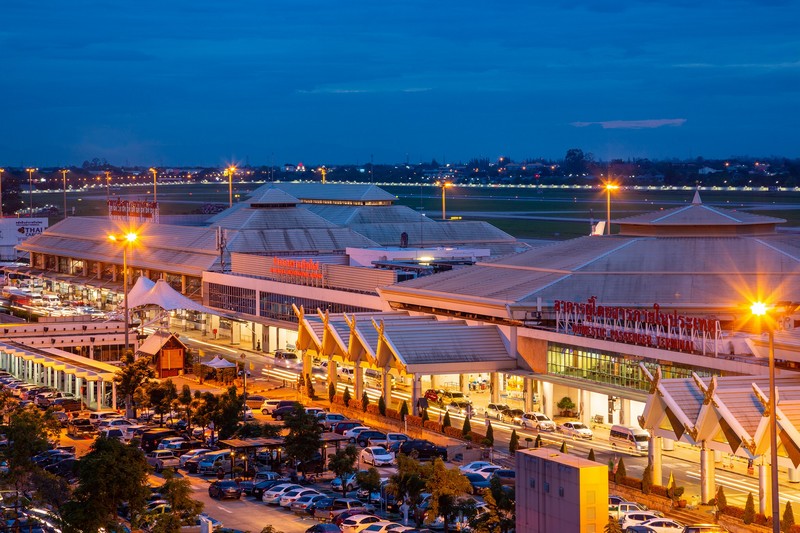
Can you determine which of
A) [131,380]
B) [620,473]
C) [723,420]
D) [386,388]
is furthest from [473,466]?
[131,380]

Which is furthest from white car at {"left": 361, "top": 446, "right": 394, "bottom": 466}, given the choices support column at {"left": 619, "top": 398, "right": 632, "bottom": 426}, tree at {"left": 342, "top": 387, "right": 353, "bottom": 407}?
tree at {"left": 342, "top": 387, "right": 353, "bottom": 407}

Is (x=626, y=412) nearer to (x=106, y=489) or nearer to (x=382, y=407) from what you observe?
(x=382, y=407)

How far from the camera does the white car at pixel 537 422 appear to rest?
246ft

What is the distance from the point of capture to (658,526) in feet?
Result: 170

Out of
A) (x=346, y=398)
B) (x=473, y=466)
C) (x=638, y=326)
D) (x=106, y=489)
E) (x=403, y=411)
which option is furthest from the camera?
(x=346, y=398)

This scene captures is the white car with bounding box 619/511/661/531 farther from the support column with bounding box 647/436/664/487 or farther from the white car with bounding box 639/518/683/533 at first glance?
the support column with bounding box 647/436/664/487

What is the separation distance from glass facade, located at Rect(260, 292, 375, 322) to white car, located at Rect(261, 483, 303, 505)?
4610 centimetres

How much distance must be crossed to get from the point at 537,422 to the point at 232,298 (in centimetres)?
5620

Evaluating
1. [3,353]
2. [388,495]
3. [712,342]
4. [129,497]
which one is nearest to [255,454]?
[388,495]

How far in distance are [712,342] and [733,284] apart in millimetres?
17829

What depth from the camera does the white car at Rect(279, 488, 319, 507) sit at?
Answer: 5844 cm

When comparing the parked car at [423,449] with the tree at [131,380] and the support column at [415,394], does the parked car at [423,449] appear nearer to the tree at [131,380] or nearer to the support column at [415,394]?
the support column at [415,394]

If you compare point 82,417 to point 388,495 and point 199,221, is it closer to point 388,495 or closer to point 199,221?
point 388,495

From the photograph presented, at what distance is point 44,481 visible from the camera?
180 ft
